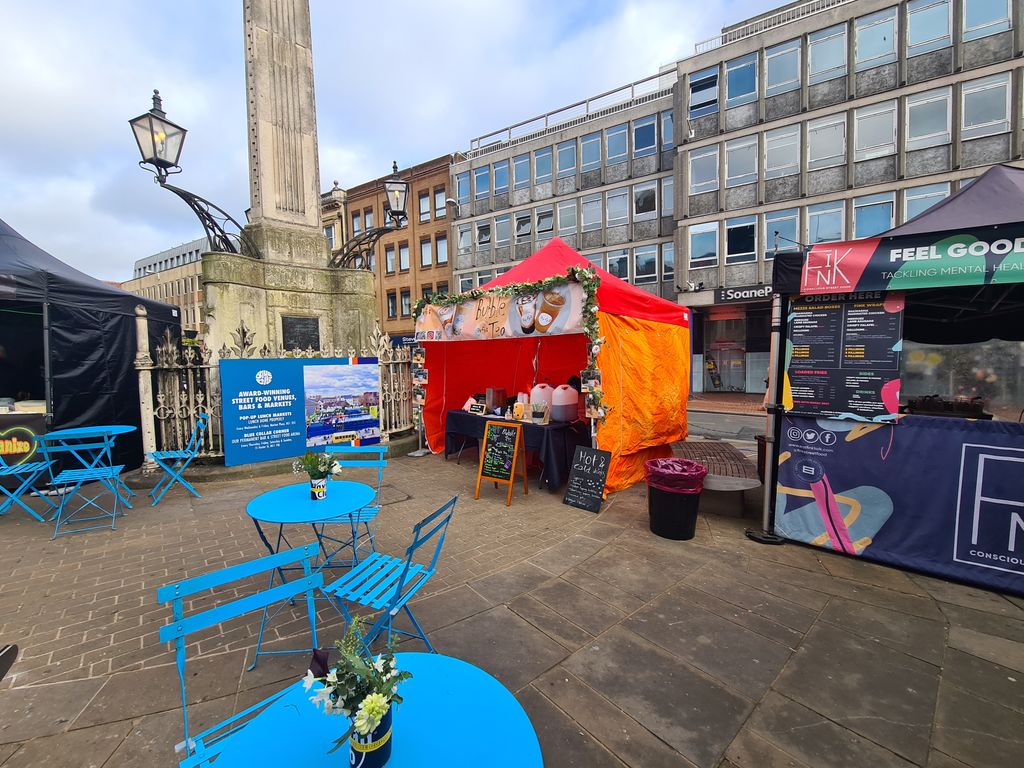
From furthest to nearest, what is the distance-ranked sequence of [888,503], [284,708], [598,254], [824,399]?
[598,254]
[824,399]
[888,503]
[284,708]

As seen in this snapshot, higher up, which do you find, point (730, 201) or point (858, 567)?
point (730, 201)

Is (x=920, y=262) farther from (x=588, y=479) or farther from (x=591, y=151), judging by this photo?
(x=591, y=151)

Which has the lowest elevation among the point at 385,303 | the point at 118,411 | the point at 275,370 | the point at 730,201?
the point at 118,411

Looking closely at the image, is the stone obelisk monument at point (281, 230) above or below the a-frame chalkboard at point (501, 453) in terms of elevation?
above

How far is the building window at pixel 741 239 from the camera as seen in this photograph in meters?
18.1

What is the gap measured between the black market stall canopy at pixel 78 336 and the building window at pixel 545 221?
808 inches

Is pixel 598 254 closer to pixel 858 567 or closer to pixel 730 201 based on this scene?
pixel 730 201

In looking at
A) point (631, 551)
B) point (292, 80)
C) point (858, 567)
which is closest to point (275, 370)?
point (292, 80)

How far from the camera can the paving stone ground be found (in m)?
2.12

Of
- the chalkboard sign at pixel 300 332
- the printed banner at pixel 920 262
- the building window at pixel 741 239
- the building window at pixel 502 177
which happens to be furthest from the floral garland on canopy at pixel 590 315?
the building window at pixel 502 177

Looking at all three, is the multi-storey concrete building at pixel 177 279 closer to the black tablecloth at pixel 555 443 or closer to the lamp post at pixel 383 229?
the lamp post at pixel 383 229

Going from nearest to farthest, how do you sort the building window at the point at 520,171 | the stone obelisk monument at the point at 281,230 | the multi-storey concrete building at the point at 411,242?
the stone obelisk monument at the point at 281,230 → the building window at the point at 520,171 → the multi-storey concrete building at the point at 411,242

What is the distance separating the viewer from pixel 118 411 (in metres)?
7.35

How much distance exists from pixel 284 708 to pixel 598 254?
78.4 ft
